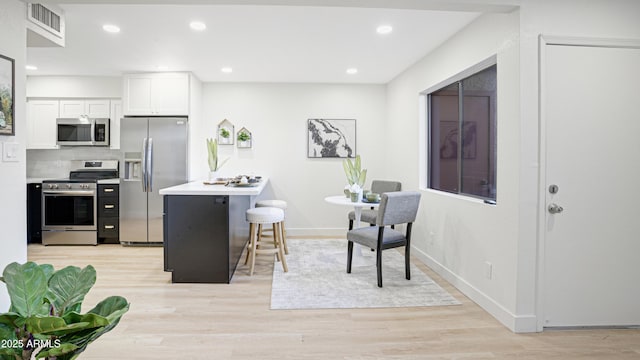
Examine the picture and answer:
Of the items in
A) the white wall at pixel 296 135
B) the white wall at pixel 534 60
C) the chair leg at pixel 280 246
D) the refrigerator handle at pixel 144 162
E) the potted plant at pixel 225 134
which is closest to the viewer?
the white wall at pixel 534 60

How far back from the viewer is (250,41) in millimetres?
3617

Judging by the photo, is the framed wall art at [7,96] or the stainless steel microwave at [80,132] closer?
the framed wall art at [7,96]

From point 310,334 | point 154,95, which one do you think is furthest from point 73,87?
point 310,334

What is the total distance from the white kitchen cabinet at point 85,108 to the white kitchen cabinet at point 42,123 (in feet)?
0.38

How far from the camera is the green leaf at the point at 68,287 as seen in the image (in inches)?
33.2

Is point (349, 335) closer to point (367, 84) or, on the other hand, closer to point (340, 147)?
point (340, 147)

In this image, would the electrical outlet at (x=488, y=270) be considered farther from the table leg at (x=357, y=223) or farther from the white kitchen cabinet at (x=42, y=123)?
the white kitchen cabinet at (x=42, y=123)

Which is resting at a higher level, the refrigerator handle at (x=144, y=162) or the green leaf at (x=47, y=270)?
the refrigerator handle at (x=144, y=162)

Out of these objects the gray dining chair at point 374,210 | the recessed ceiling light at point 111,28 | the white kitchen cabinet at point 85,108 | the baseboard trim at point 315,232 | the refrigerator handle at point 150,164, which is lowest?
the baseboard trim at point 315,232

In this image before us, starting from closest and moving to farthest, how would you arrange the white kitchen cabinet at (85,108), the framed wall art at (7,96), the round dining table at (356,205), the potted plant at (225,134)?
1. the framed wall art at (7,96)
2. the round dining table at (356,205)
3. the white kitchen cabinet at (85,108)
4. the potted plant at (225,134)

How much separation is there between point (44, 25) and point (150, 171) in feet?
7.75

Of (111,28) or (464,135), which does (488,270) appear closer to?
(464,135)

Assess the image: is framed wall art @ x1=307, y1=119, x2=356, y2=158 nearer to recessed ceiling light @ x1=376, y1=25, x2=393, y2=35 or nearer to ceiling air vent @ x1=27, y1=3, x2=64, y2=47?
recessed ceiling light @ x1=376, y1=25, x2=393, y2=35

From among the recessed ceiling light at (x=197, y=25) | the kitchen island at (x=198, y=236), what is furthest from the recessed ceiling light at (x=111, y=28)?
the kitchen island at (x=198, y=236)
